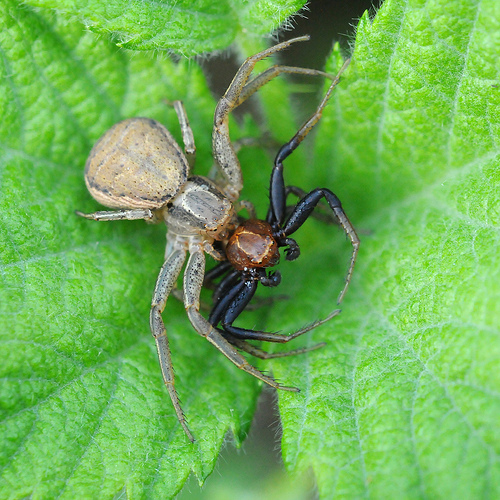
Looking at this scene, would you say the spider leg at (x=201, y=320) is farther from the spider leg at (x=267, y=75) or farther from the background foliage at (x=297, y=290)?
the spider leg at (x=267, y=75)

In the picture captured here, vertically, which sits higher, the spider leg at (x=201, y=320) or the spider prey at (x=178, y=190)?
the spider prey at (x=178, y=190)

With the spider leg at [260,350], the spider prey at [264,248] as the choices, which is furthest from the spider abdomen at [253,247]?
the spider leg at [260,350]

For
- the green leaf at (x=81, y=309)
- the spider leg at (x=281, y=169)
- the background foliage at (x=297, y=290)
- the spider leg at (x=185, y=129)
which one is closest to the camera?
the background foliage at (x=297, y=290)

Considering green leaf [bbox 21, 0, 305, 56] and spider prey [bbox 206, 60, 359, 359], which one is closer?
green leaf [bbox 21, 0, 305, 56]

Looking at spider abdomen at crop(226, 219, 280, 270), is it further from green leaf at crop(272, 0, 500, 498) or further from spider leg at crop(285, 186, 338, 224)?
green leaf at crop(272, 0, 500, 498)

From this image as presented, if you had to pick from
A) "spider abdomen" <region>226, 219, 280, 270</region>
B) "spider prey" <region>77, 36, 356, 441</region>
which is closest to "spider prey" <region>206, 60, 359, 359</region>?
A: "spider abdomen" <region>226, 219, 280, 270</region>

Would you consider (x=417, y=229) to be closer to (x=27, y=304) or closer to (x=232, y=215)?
(x=232, y=215)

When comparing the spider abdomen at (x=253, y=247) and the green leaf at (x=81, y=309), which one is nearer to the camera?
the green leaf at (x=81, y=309)

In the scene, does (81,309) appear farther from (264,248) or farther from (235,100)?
(235,100)

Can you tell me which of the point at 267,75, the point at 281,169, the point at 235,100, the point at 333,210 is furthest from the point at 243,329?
the point at 267,75
